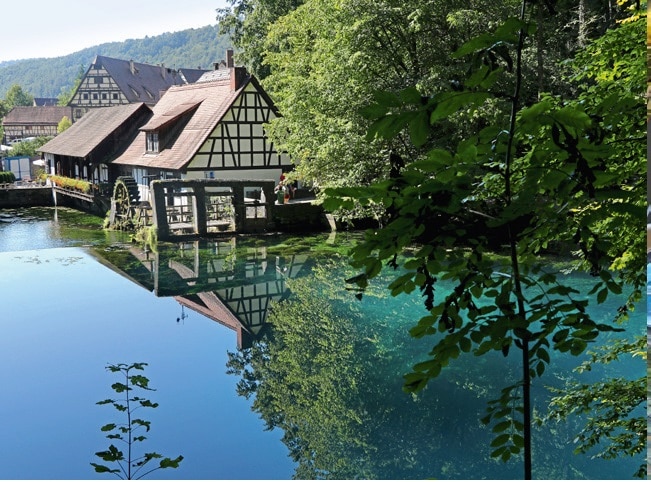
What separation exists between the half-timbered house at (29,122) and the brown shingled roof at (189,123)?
46.2 ft

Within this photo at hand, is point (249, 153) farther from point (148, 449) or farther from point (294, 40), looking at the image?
point (148, 449)

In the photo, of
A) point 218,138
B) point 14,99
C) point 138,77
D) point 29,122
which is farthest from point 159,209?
point 14,99

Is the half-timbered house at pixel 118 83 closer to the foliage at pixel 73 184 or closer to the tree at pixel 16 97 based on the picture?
the foliage at pixel 73 184

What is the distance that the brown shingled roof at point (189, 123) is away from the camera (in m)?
13.9

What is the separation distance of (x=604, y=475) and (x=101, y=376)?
3956 millimetres

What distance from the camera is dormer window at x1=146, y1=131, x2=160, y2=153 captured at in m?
15.1

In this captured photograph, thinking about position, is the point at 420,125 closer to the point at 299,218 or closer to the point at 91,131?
the point at 299,218

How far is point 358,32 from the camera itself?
942 cm

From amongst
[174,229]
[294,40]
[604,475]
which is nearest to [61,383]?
[604,475]

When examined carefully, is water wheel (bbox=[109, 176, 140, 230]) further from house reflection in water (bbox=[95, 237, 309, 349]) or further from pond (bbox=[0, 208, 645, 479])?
pond (bbox=[0, 208, 645, 479])

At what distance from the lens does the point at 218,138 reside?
14070 mm

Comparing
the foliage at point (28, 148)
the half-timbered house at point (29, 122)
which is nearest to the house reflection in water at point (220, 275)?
the foliage at point (28, 148)

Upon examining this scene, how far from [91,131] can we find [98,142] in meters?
1.49

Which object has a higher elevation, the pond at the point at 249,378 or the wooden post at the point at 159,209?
the wooden post at the point at 159,209
